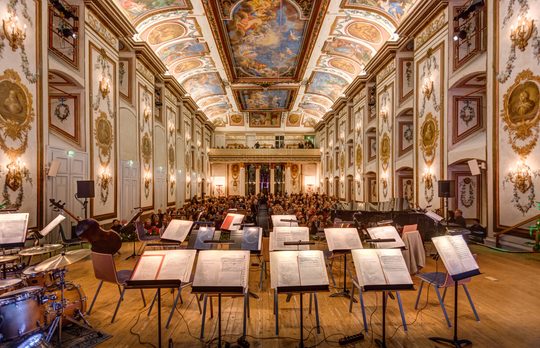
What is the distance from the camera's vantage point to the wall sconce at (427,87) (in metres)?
11.2

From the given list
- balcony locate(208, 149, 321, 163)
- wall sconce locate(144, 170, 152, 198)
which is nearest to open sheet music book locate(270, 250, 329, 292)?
wall sconce locate(144, 170, 152, 198)

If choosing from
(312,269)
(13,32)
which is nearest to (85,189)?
(13,32)

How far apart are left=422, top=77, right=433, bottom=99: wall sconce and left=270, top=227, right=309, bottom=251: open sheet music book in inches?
352

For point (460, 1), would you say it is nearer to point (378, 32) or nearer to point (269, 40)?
point (378, 32)

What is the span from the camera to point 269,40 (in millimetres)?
15570

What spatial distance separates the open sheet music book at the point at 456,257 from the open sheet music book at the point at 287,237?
6.48 feet

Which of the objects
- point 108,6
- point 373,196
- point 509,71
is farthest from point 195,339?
point 373,196

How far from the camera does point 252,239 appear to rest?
5.12 metres

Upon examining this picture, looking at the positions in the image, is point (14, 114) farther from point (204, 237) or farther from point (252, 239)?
point (252, 239)

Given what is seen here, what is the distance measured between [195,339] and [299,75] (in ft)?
59.5

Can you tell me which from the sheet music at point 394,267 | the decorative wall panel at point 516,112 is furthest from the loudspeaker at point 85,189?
the decorative wall panel at point 516,112

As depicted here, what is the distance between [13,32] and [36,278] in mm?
6137

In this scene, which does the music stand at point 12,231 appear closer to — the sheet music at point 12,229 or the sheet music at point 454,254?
the sheet music at point 12,229

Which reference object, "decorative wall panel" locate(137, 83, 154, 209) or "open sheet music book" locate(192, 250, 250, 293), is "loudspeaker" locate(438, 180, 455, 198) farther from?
"decorative wall panel" locate(137, 83, 154, 209)
